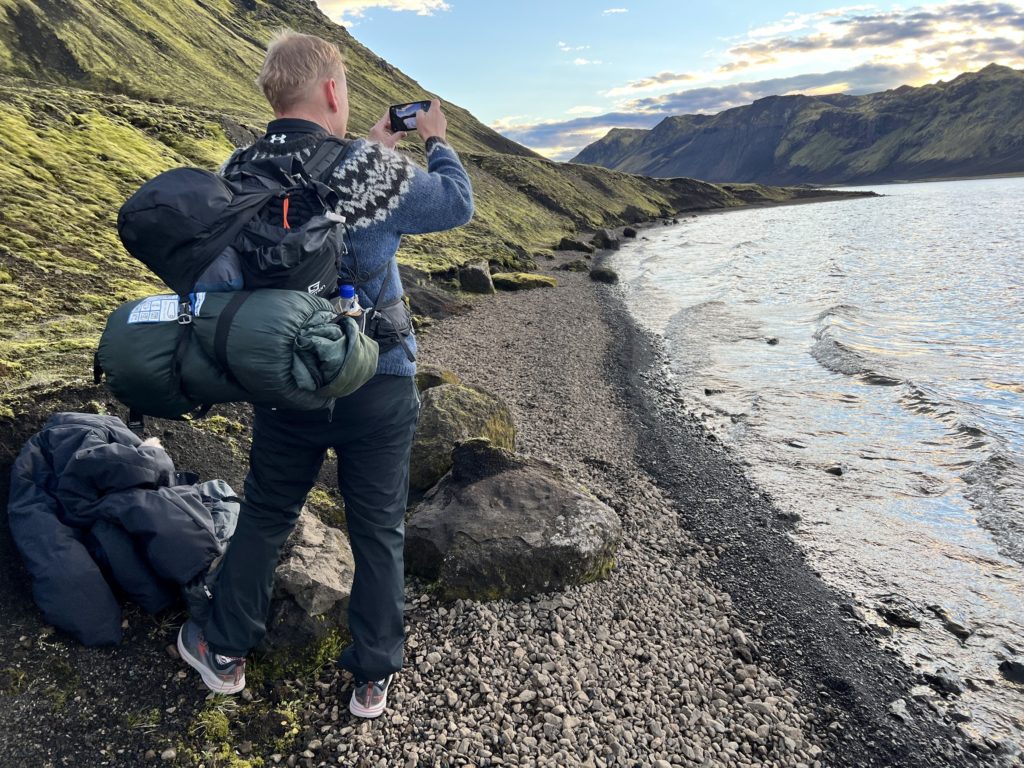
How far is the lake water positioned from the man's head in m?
8.10

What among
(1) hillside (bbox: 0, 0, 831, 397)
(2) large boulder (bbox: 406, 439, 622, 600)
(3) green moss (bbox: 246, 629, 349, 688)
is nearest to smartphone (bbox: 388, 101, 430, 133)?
(3) green moss (bbox: 246, 629, 349, 688)

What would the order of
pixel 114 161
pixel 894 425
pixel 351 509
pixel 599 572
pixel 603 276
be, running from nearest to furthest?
1. pixel 351 509
2. pixel 599 572
3. pixel 894 425
4. pixel 114 161
5. pixel 603 276

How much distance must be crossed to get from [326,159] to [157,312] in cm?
127

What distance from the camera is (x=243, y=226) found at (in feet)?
10.4

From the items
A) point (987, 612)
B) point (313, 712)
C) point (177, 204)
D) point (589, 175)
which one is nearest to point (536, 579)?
point (313, 712)

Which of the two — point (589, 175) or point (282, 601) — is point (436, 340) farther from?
point (589, 175)

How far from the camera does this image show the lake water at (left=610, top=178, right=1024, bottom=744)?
793 centimetres

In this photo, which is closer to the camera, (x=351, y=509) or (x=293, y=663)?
(x=351, y=509)

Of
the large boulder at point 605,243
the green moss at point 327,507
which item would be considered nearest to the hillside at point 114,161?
the green moss at point 327,507

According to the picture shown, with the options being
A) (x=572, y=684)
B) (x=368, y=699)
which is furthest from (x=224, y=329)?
(x=572, y=684)

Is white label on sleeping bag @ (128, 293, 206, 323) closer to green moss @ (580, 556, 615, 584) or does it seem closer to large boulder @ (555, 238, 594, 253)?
green moss @ (580, 556, 615, 584)

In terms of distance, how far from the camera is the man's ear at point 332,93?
3.52 meters

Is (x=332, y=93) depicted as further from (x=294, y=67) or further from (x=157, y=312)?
(x=157, y=312)

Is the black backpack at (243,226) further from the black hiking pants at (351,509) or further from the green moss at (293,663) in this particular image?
the green moss at (293,663)
